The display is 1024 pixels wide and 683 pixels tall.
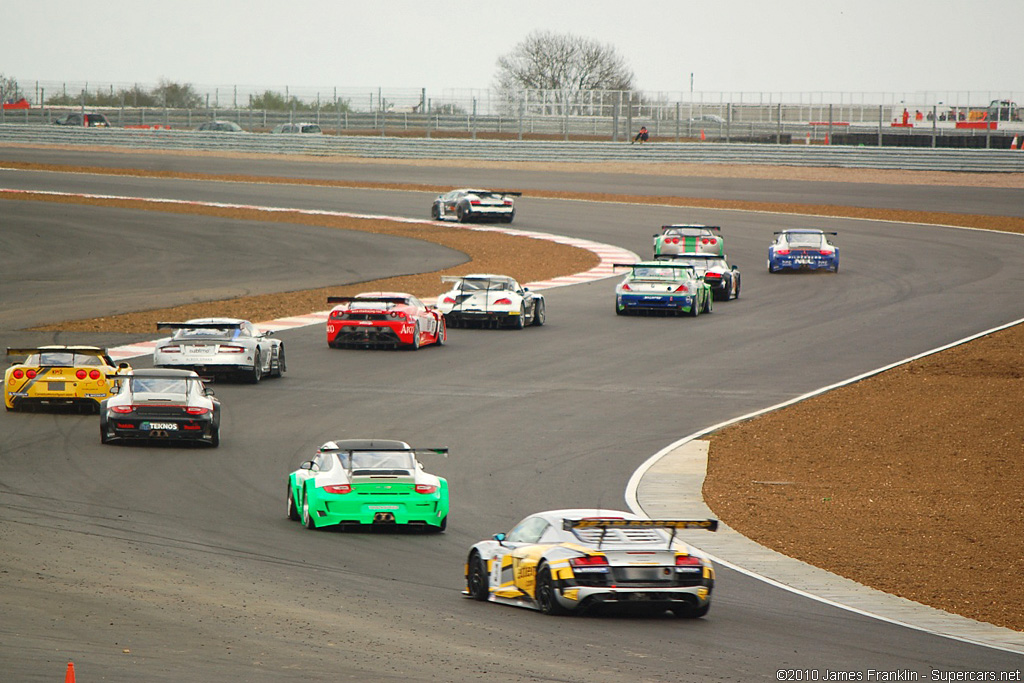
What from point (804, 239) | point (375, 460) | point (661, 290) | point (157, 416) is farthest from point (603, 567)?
point (804, 239)

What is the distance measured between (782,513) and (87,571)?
8.78 meters

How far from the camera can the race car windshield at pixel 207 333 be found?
85.3 ft

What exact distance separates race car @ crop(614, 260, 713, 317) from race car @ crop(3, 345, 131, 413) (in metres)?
16.9

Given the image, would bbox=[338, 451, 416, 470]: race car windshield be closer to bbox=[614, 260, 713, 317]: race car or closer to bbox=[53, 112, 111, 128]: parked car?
bbox=[614, 260, 713, 317]: race car

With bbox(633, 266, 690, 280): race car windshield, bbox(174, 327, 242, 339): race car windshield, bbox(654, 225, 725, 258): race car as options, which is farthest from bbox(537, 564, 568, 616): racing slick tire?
bbox(654, 225, 725, 258): race car

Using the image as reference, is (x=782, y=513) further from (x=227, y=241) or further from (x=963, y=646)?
(x=227, y=241)

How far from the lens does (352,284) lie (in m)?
41.4

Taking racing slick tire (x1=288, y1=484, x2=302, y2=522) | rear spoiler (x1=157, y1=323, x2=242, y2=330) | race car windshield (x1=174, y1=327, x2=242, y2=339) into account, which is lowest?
racing slick tire (x1=288, y1=484, x2=302, y2=522)

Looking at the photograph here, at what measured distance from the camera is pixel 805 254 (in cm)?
4628

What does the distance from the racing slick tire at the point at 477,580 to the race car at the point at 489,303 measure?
2094 centimetres

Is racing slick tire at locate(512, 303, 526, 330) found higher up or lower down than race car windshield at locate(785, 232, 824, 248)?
lower down

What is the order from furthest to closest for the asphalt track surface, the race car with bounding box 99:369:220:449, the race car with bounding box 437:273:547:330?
the race car with bounding box 437:273:547:330 → the race car with bounding box 99:369:220:449 → the asphalt track surface

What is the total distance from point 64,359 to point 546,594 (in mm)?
13121

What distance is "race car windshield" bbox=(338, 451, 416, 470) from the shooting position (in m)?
16.1
